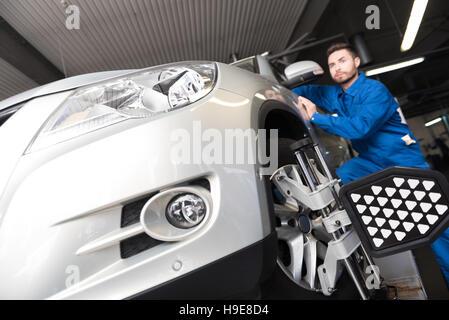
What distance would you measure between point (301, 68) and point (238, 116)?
78 cm

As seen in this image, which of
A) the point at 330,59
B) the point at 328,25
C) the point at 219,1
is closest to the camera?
the point at 330,59

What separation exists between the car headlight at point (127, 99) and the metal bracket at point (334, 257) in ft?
2.55

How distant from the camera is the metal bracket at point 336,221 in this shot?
3.43 ft

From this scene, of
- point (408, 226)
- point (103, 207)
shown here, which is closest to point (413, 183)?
point (408, 226)

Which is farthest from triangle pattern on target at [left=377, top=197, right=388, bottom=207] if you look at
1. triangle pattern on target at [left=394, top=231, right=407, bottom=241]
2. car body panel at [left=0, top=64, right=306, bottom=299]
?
car body panel at [left=0, top=64, right=306, bottom=299]

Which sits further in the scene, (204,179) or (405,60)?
(405,60)

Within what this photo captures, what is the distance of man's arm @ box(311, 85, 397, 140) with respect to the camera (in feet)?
4.86

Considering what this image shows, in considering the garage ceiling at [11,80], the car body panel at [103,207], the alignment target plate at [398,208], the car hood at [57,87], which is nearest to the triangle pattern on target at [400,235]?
the alignment target plate at [398,208]

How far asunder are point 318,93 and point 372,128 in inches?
21.8

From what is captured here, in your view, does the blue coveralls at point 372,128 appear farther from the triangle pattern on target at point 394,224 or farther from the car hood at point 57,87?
the car hood at point 57,87

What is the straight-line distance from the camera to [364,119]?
5.01 feet

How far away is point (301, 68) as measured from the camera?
4.83ft
